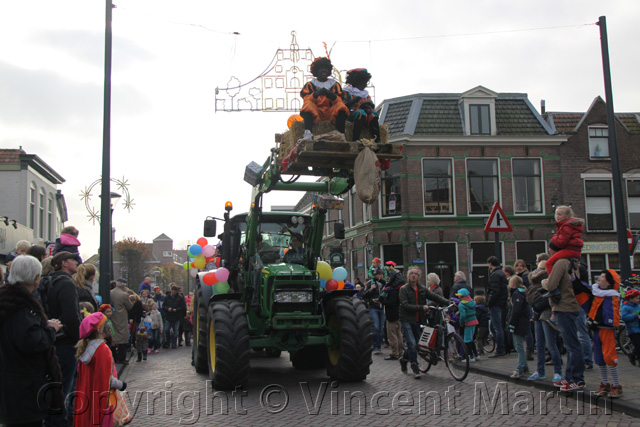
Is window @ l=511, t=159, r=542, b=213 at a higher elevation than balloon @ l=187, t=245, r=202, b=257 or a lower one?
higher

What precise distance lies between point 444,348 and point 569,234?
322 cm

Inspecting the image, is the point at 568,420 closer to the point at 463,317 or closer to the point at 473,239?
the point at 463,317

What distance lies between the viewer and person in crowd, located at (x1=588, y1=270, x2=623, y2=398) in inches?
269

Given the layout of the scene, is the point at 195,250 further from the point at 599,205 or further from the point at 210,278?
the point at 599,205

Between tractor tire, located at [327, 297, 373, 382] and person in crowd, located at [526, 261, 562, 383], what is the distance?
7.58 ft

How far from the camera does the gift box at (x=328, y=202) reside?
9.04 metres

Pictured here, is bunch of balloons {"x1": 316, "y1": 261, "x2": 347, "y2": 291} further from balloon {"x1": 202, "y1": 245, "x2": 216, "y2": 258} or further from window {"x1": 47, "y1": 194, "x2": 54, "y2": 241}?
window {"x1": 47, "y1": 194, "x2": 54, "y2": 241}

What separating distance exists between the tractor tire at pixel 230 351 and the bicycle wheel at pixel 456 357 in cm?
325

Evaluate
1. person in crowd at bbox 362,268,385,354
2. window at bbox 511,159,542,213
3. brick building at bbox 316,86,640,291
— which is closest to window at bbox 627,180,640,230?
brick building at bbox 316,86,640,291

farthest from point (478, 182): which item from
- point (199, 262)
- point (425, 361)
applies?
point (425, 361)

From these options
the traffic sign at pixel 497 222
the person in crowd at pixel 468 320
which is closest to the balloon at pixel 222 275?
the person in crowd at pixel 468 320

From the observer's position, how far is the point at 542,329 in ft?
26.5

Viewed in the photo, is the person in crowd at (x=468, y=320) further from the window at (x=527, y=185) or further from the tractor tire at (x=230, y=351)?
the window at (x=527, y=185)

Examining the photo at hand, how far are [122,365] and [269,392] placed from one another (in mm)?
5081
